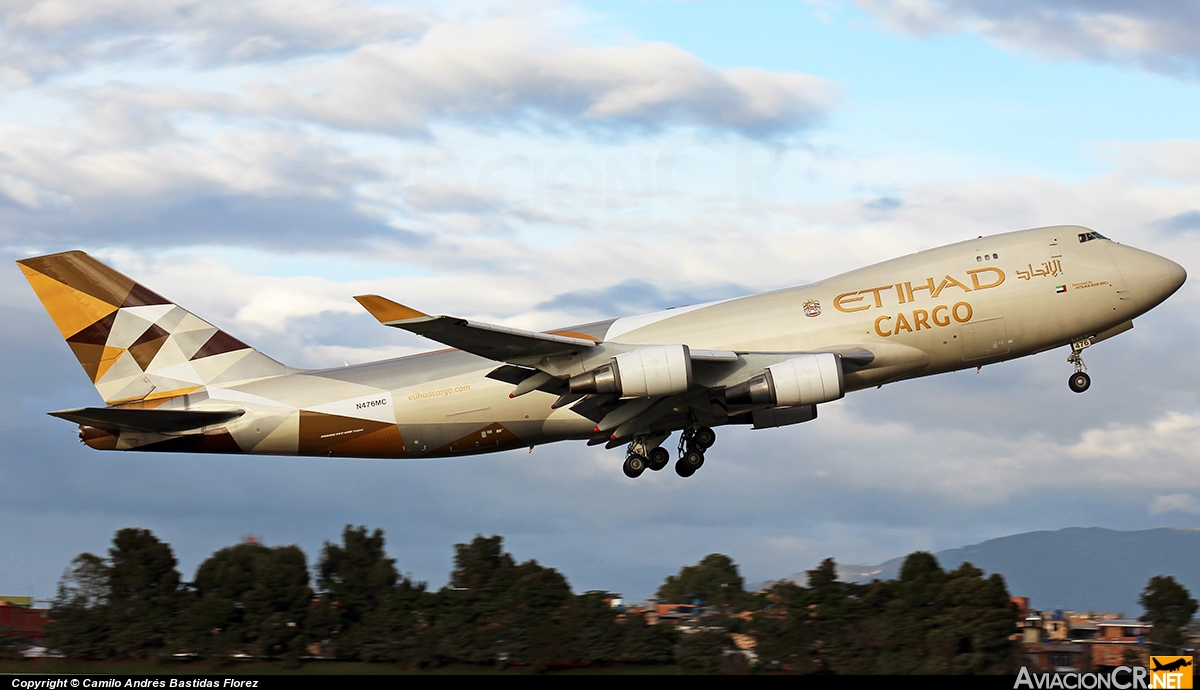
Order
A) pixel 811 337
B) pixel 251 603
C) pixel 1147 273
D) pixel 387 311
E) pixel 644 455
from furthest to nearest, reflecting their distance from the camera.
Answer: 1. pixel 251 603
2. pixel 644 455
3. pixel 1147 273
4. pixel 811 337
5. pixel 387 311

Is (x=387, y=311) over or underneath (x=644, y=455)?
over

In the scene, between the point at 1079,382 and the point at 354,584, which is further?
the point at 354,584

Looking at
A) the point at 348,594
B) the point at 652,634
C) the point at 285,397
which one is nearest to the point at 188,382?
the point at 285,397

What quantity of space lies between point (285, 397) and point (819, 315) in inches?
638

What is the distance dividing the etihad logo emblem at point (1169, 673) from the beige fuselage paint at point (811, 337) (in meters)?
9.25

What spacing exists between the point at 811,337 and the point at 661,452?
246 inches

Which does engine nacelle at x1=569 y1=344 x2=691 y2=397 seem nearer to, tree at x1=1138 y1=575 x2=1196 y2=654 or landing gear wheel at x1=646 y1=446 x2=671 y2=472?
landing gear wheel at x1=646 y1=446 x2=671 y2=472

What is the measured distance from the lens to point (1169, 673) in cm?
2959

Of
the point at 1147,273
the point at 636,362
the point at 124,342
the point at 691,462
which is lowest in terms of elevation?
the point at 691,462

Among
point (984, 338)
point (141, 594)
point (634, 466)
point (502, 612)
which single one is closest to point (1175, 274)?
point (984, 338)

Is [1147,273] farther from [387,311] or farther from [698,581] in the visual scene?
[698,581]

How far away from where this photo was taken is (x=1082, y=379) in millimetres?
34781

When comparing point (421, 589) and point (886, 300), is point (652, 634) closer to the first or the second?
point (421, 589)

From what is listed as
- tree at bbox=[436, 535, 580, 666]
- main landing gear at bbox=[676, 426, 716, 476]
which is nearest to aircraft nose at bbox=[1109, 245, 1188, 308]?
main landing gear at bbox=[676, 426, 716, 476]
